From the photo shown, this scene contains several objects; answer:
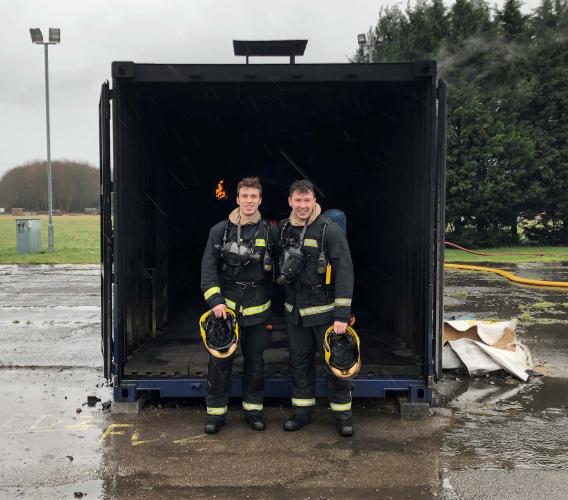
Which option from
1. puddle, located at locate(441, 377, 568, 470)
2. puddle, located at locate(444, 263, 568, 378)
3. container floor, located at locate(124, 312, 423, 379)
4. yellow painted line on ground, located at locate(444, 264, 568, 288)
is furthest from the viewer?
yellow painted line on ground, located at locate(444, 264, 568, 288)

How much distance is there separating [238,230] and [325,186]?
420 cm

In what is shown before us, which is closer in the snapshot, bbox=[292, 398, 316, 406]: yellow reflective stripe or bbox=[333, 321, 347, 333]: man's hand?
bbox=[333, 321, 347, 333]: man's hand

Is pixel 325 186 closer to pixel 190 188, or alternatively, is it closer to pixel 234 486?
pixel 190 188

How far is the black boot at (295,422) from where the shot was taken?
15.8 ft

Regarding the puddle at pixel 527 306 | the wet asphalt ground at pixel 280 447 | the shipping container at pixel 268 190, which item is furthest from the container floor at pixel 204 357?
the puddle at pixel 527 306

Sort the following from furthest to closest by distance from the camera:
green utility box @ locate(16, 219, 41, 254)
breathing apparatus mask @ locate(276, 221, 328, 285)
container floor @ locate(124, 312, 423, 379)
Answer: green utility box @ locate(16, 219, 41, 254) → container floor @ locate(124, 312, 423, 379) → breathing apparatus mask @ locate(276, 221, 328, 285)

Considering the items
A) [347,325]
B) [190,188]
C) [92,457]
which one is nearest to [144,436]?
[92,457]

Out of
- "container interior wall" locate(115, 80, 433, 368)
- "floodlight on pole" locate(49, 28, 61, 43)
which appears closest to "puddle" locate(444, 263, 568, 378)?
"container interior wall" locate(115, 80, 433, 368)

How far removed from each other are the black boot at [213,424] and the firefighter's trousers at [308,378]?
0.57 metres

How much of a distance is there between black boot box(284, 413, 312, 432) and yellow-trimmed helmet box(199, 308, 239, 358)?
68cm

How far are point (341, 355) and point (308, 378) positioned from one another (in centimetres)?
39

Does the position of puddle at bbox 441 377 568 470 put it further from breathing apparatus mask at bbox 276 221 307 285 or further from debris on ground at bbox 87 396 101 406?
debris on ground at bbox 87 396 101 406

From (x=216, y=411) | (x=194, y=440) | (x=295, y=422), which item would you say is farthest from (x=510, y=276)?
(x=194, y=440)

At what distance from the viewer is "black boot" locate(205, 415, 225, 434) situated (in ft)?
15.6
